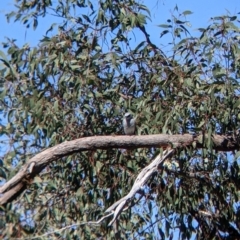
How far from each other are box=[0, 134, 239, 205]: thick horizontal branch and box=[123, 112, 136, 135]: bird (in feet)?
1.58

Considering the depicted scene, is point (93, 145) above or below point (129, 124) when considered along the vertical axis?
below

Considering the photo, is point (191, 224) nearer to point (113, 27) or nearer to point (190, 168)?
point (190, 168)

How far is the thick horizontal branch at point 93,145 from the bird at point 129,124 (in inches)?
18.9

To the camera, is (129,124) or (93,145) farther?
(129,124)

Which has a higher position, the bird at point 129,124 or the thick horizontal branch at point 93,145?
the bird at point 129,124

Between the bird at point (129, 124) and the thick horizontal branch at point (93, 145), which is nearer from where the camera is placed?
the thick horizontal branch at point (93, 145)

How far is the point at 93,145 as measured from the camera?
719 centimetres

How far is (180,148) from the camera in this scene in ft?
25.0

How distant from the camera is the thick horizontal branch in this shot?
6258 millimetres

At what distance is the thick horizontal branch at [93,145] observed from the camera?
626 cm

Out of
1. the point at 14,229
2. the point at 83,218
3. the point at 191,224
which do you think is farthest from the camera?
the point at 191,224

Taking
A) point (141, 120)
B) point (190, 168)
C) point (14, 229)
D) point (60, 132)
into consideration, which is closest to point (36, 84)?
point (60, 132)

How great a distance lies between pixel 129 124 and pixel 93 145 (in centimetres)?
95

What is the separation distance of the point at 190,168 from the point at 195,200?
0.30 metres
